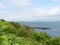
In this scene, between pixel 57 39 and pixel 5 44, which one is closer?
pixel 5 44

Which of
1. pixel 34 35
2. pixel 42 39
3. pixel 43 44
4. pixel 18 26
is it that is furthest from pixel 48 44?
Result: pixel 18 26

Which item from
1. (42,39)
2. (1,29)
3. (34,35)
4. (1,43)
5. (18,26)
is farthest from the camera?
(18,26)

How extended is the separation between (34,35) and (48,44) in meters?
5.41

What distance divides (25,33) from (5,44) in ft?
53.5

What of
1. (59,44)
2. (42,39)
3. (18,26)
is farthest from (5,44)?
(18,26)

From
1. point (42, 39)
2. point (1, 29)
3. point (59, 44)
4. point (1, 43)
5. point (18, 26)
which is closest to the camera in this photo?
point (1, 43)

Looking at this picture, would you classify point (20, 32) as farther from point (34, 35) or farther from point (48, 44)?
point (48, 44)

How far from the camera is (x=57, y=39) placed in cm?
2319

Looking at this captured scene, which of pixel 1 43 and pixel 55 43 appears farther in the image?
pixel 55 43

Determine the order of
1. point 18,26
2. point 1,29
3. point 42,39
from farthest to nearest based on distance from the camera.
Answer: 1. point 18,26
2. point 42,39
3. point 1,29

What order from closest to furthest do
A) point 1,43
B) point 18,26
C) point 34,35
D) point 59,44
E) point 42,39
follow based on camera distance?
1. point 1,43
2. point 59,44
3. point 42,39
4. point 34,35
5. point 18,26

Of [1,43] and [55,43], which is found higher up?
[1,43]

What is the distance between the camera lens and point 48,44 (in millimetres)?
24000

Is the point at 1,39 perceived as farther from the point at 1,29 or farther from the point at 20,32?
the point at 20,32
